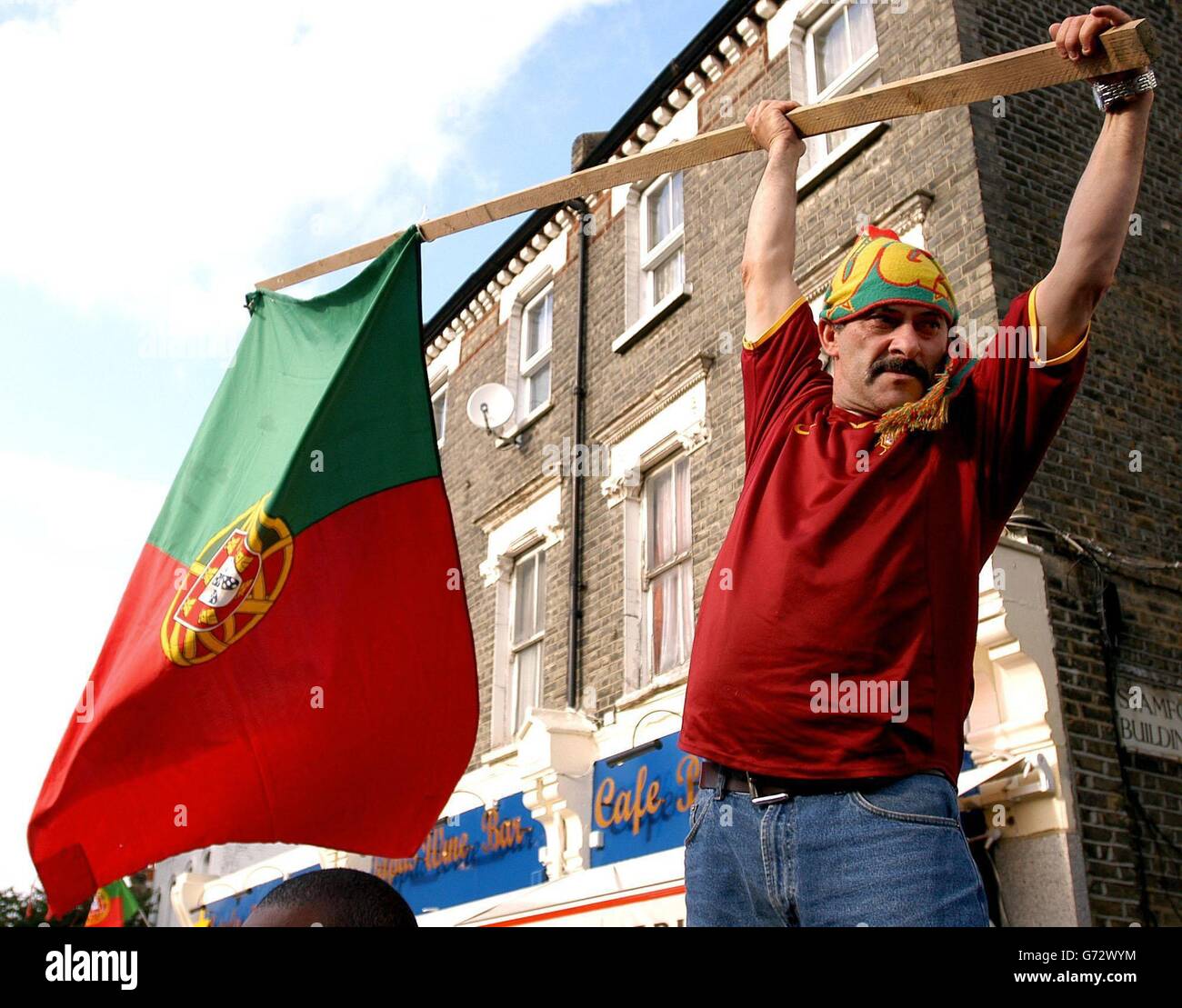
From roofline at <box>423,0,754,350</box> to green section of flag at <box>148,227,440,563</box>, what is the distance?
450 cm

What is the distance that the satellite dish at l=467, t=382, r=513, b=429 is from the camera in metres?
13.2

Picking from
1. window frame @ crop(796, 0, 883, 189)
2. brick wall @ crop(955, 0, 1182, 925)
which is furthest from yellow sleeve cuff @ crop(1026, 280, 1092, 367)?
window frame @ crop(796, 0, 883, 189)

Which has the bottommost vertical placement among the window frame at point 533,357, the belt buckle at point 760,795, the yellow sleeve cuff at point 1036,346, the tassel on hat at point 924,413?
the belt buckle at point 760,795

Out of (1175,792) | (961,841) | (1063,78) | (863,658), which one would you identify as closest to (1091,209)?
(1063,78)

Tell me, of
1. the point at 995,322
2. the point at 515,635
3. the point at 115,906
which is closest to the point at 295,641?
the point at 995,322

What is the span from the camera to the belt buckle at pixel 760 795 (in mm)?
2107

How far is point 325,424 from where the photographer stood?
16.2 ft

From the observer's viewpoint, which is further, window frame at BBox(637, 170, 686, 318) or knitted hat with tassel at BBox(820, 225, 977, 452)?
window frame at BBox(637, 170, 686, 318)

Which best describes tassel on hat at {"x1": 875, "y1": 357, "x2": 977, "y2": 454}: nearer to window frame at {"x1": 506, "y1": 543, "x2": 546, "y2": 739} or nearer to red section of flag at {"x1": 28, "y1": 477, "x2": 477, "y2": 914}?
red section of flag at {"x1": 28, "y1": 477, "x2": 477, "y2": 914}

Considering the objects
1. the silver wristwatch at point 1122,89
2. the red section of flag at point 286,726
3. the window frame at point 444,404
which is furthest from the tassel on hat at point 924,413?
the window frame at point 444,404

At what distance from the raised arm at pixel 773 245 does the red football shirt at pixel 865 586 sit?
394mm

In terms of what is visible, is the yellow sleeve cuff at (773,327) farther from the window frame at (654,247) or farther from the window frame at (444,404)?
the window frame at (444,404)

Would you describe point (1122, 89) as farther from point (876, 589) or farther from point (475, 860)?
point (475, 860)

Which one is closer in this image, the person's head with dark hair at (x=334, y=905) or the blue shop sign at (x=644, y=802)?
the person's head with dark hair at (x=334, y=905)
